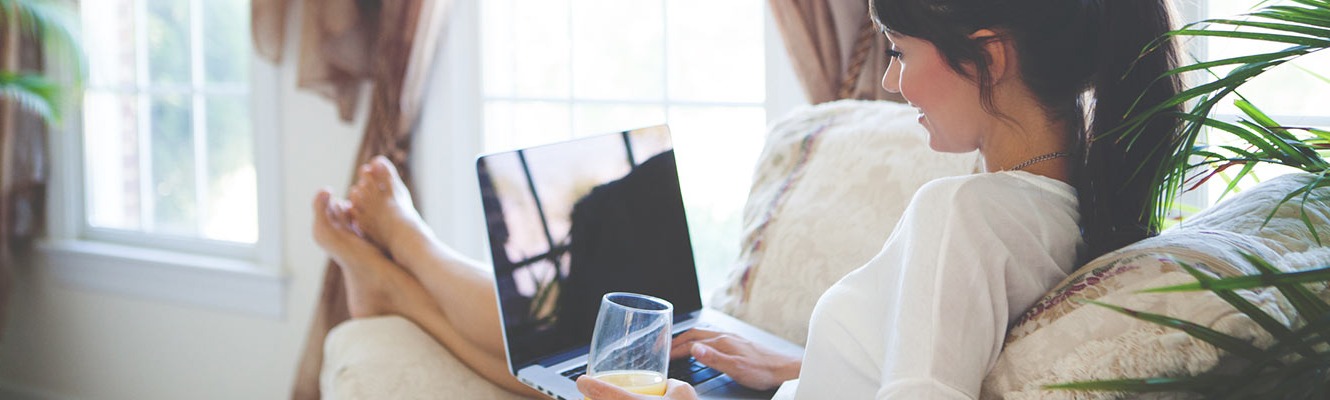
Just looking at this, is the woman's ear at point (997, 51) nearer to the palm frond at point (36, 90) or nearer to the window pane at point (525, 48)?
the window pane at point (525, 48)

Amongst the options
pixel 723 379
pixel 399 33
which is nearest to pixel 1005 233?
pixel 723 379

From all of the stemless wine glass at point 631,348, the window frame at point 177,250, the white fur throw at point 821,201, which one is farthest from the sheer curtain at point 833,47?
the window frame at point 177,250

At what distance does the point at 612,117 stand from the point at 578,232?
1066 mm

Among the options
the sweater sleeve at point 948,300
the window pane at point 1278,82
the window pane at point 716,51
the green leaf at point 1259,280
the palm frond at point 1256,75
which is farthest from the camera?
the window pane at point 716,51

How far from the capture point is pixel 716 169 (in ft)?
7.78

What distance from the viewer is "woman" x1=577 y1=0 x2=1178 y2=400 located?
93cm

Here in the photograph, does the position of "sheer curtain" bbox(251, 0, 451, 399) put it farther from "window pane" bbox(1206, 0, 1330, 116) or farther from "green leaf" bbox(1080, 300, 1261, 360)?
"green leaf" bbox(1080, 300, 1261, 360)

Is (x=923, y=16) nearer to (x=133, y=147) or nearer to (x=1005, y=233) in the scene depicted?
(x=1005, y=233)

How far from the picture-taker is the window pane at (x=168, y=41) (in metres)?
3.15

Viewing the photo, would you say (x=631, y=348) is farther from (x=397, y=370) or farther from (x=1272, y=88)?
(x=1272, y=88)

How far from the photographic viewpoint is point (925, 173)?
1.48 m

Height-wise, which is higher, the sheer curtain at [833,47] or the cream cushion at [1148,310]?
the sheer curtain at [833,47]

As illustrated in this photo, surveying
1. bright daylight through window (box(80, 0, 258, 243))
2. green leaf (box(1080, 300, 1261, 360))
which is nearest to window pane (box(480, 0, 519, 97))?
bright daylight through window (box(80, 0, 258, 243))

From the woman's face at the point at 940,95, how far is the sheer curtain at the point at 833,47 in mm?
770
